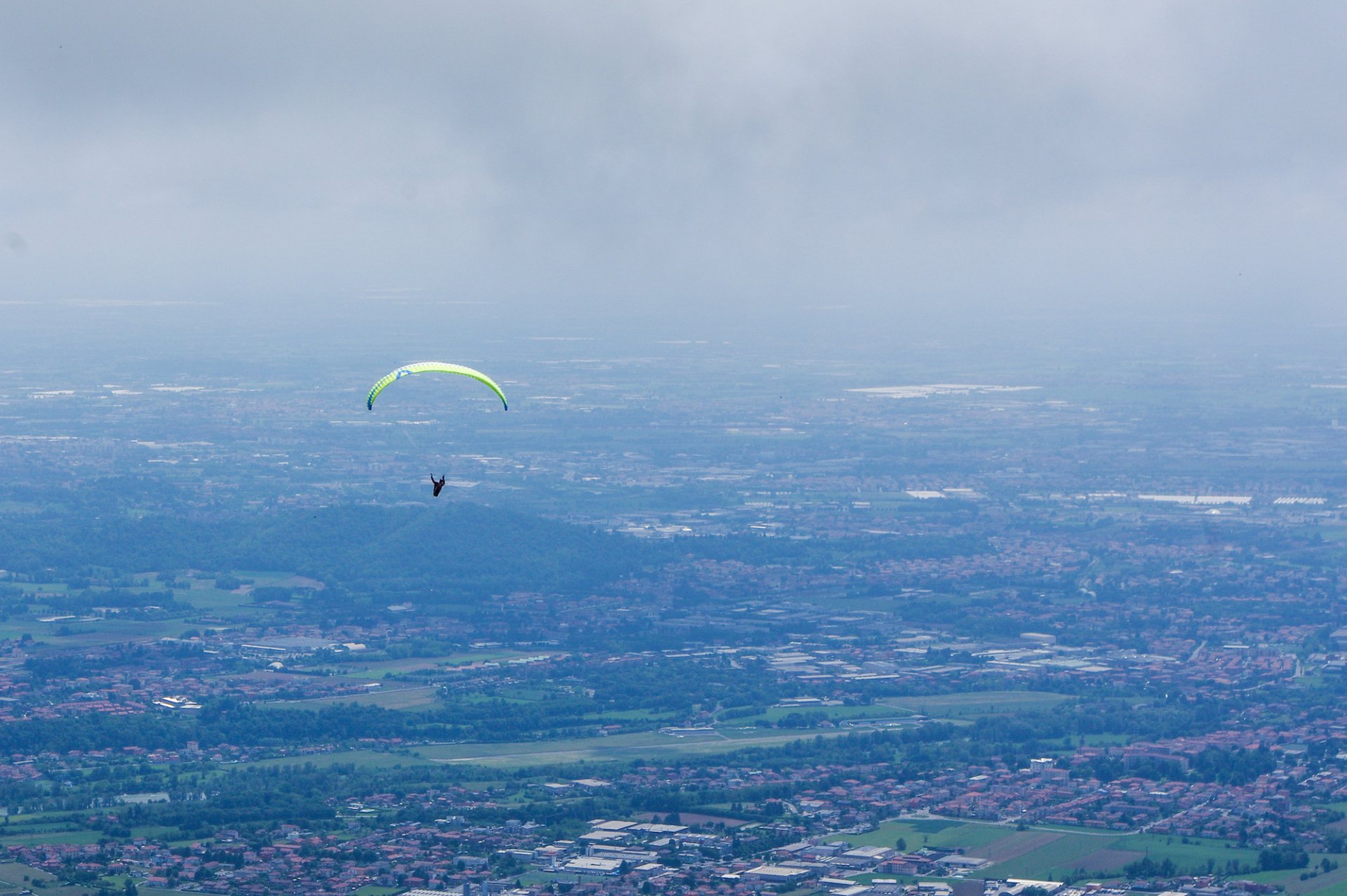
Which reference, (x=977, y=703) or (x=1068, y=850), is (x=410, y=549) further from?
(x=1068, y=850)

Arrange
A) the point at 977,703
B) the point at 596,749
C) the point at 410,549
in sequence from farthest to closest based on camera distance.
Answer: the point at 410,549, the point at 977,703, the point at 596,749

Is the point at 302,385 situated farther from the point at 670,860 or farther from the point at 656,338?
the point at 670,860

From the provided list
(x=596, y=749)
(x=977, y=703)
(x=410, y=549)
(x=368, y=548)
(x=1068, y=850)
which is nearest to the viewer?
(x=1068, y=850)

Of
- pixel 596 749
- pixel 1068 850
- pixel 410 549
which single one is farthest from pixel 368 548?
pixel 1068 850

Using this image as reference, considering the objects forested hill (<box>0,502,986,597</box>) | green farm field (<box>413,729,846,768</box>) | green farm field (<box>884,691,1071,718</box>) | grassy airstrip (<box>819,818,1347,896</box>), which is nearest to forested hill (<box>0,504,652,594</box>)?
forested hill (<box>0,502,986,597</box>)

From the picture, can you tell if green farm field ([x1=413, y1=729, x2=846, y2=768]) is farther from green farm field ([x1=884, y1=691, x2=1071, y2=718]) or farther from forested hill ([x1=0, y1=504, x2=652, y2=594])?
forested hill ([x1=0, y1=504, x2=652, y2=594])

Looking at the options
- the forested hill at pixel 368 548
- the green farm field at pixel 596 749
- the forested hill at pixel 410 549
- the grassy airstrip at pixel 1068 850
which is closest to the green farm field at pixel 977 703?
the green farm field at pixel 596 749

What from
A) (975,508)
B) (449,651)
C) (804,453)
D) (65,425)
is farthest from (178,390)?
(449,651)

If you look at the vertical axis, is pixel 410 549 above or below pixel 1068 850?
above
